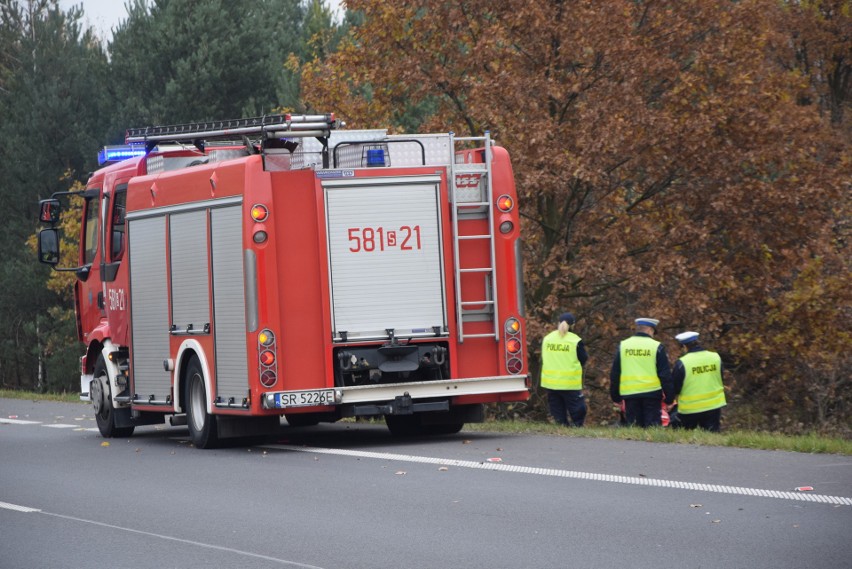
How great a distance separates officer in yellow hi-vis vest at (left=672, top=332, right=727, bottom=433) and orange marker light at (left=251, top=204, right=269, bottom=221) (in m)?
4.98

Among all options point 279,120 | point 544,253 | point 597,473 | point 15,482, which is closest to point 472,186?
point 279,120

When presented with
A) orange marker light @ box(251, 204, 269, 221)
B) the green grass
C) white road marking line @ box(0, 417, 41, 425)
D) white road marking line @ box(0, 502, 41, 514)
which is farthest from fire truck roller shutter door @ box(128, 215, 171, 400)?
white road marking line @ box(0, 502, 41, 514)

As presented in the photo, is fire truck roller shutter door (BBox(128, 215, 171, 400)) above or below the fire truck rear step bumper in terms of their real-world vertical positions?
above

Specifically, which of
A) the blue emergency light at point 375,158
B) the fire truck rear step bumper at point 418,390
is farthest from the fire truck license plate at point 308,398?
the blue emergency light at point 375,158

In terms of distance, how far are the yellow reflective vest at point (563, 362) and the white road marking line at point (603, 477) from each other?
3.37 meters

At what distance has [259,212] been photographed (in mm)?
13742

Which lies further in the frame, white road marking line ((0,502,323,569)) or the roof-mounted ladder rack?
the roof-mounted ladder rack

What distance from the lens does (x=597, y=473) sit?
36.5 ft

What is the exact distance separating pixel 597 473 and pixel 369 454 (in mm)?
3021

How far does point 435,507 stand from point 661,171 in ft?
47.0

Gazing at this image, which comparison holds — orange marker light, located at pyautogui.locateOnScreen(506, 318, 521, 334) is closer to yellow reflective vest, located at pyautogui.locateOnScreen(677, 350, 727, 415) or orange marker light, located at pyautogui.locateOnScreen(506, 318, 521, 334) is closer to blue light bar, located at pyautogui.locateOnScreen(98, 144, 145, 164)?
yellow reflective vest, located at pyautogui.locateOnScreen(677, 350, 727, 415)

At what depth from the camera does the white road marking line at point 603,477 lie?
9.46 meters

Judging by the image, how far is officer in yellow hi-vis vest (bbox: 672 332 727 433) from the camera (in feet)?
51.4

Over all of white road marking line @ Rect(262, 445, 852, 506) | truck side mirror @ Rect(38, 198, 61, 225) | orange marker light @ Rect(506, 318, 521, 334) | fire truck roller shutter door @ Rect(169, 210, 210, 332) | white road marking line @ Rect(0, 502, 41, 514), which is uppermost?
truck side mirror @ Rect(38, 198, 61, 225)
